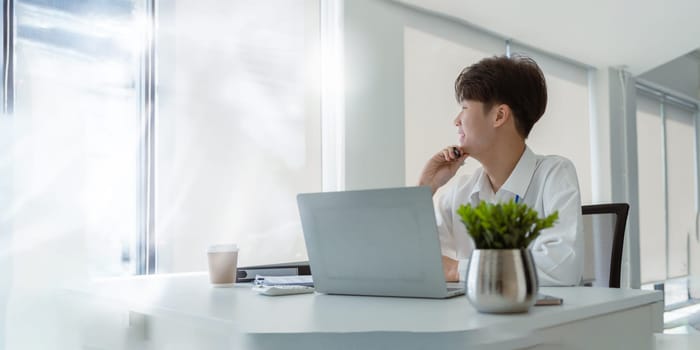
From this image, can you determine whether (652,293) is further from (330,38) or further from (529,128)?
(330,38)

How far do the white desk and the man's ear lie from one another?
2.07 feet

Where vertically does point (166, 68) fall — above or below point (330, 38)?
below

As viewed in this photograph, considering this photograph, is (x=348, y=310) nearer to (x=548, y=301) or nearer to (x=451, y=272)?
(x=548, y=301)

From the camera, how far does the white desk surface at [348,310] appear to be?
98 centimetres

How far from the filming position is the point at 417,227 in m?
1.22

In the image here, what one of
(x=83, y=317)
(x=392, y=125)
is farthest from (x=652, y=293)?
(x=392, y=125)

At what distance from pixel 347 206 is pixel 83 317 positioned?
84cm

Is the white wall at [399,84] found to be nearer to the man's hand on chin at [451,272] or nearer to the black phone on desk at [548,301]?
the man's hand on chin at [451,272]

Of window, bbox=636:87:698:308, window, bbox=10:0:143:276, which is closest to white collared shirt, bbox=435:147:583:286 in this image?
window, bbox=10:0:143:276

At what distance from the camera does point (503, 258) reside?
3.43ft

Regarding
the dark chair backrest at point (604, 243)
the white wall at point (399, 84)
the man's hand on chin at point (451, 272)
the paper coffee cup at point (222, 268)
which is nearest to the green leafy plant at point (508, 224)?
the man's hand on chin at point (451, 272)

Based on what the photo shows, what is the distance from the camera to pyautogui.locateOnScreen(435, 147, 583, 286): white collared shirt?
150cm

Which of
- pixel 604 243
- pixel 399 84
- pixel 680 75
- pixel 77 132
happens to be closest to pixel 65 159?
pixel 77 132

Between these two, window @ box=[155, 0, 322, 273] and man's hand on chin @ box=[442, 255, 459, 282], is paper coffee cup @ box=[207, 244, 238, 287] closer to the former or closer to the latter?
man's hand on chin @ box=[442, 255, 459, 282]
